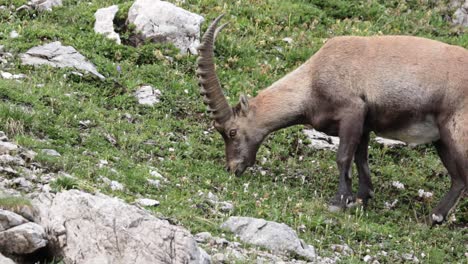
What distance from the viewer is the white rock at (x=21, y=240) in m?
6.74

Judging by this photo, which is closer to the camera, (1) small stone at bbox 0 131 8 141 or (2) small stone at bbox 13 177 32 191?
(2) small stone at bbox 13 177 32 191

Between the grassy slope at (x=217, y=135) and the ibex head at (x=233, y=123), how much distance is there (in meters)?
0.29

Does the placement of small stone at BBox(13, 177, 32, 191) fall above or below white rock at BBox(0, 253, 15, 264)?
below

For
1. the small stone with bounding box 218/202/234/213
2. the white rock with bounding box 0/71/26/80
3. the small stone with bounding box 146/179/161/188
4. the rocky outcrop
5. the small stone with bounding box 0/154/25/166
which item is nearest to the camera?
the small stone with bounding box 0/154/25/166

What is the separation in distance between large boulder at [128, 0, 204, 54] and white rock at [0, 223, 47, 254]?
30.1 ft

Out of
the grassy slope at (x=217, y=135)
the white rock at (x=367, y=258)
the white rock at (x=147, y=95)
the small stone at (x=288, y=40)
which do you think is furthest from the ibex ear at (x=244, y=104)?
the small stone at (x=288, y=40)

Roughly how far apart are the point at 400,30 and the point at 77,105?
858cm

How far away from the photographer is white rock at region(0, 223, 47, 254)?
6738 millimetres

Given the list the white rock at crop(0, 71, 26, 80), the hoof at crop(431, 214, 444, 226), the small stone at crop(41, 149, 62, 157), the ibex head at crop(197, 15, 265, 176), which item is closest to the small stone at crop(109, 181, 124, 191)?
the small stone at crop(41, 149, 62, 157)

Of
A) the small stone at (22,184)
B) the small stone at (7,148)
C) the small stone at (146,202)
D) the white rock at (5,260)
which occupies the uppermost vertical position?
the white rock at (5,260)

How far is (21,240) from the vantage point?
6766 mm

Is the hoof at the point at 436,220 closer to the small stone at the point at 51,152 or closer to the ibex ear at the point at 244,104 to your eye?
the ibex ear at the point at 244,104

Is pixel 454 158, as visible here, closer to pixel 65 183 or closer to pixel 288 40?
pixel 65 183

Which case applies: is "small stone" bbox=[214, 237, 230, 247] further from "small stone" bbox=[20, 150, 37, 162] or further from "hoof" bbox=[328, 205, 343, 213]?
"hoof" bbox=[328, 205, 343, 213]
